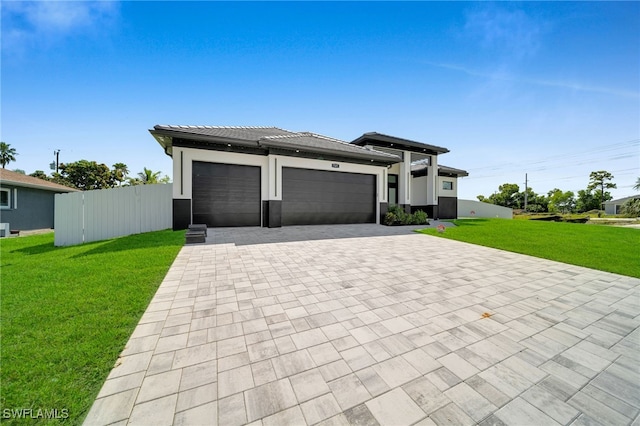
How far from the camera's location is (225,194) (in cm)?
973

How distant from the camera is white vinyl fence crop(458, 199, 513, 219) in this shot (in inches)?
830

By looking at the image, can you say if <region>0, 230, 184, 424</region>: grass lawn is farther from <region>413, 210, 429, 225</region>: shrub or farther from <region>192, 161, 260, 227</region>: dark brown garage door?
<region>413, 210, 429, 225</region>: shrub

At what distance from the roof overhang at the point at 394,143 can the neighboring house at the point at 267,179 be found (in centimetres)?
12

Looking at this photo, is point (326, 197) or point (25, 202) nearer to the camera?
point (326, 197)

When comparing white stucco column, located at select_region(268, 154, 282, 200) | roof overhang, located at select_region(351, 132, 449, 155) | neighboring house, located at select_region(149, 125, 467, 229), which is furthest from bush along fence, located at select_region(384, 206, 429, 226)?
white stucco column, located at select_region(268, 154, 282, 200)

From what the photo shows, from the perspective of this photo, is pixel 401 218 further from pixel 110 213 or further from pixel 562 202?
pixel 562 202

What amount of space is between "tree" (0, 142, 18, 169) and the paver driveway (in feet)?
139

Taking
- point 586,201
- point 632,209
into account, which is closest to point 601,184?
point 586,201

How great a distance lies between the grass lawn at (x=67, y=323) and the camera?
58.4 inches

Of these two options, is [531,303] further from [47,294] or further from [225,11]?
[225,11]

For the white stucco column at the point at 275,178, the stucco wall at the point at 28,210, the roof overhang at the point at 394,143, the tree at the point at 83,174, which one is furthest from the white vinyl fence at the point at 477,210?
the tree at the point at 83,174

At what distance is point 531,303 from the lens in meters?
3.04

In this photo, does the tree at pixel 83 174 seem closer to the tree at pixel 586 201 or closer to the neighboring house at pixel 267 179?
the neighboring house at pixel 267 179

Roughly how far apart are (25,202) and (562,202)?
67.4 meters
